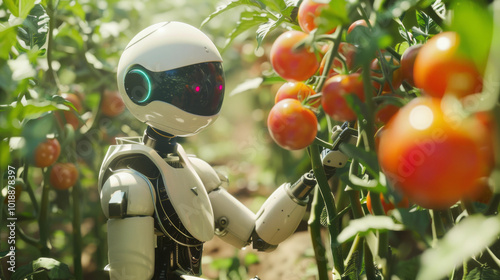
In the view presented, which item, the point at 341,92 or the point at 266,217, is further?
the point at 266,217

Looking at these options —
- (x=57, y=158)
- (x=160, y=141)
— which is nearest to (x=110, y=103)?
(x=57, y=158)

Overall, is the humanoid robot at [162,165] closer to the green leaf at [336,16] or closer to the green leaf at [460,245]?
the green leaf at [336,16]

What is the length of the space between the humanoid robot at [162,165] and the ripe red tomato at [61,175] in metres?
0.26

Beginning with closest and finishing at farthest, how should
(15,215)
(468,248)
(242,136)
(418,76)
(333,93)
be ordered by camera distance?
(468,248) < (418,76) < (333,93) < (15,215) < (242,136)

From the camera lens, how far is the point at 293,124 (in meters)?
0.57

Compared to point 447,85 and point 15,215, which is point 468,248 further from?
point 15,215

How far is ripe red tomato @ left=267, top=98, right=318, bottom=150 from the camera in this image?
0.57 metres

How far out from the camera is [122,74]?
754 mm

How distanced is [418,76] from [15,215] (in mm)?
855

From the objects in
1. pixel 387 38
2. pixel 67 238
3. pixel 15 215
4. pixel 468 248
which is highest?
pixel 387 38

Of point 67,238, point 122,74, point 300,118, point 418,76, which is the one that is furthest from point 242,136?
point 418,76

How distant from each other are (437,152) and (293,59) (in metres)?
0.25

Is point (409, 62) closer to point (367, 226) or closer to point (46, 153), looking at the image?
point (367, 226)

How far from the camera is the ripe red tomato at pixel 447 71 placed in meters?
0.36
